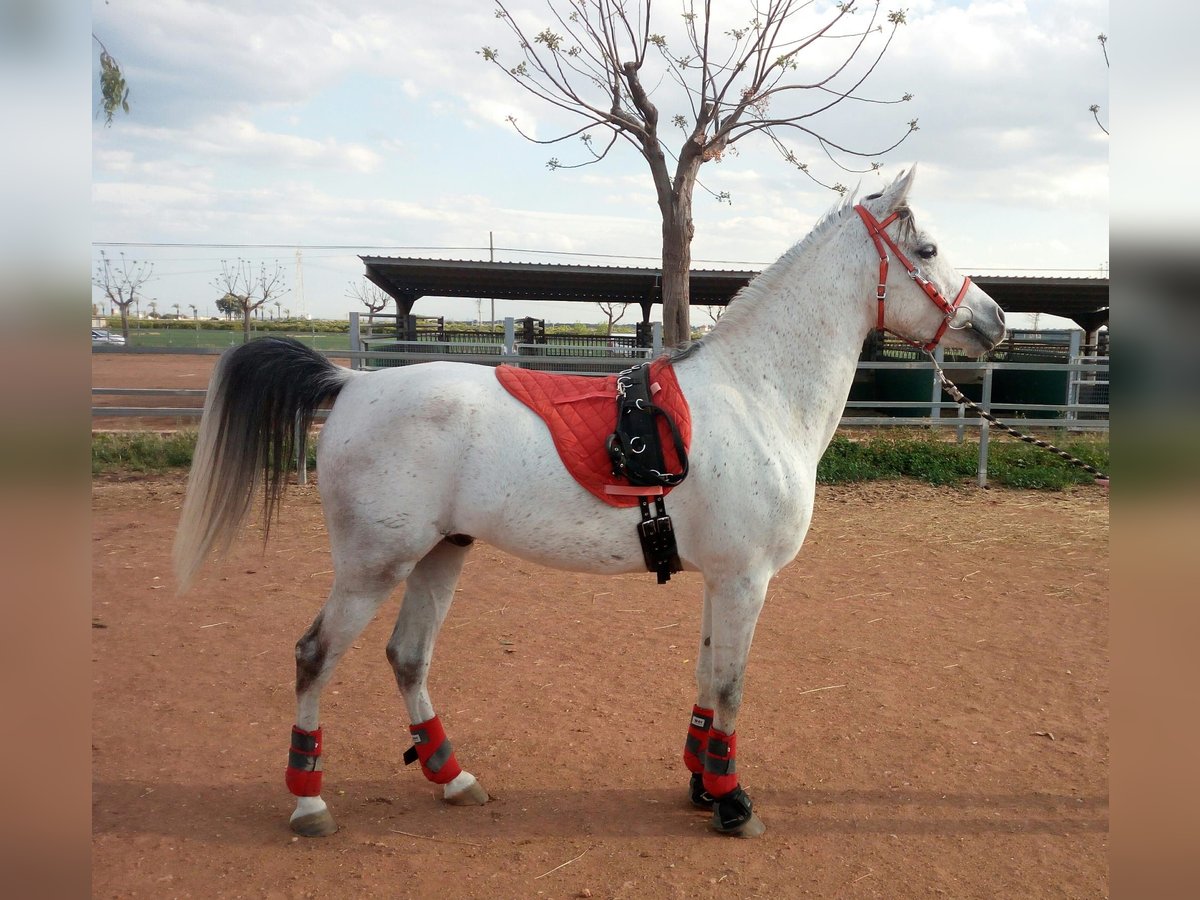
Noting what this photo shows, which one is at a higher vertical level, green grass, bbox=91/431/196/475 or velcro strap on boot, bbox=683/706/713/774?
green grass, bbox=91/431/196/475

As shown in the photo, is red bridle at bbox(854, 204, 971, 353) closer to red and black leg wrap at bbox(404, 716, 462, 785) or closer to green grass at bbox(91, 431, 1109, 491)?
red and black leg wrap at bbox(404, 716, 462, 785)

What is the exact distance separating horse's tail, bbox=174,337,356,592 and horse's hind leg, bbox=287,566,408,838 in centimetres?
41

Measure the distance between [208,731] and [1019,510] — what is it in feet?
23.8

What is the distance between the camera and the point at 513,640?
14.3 ft

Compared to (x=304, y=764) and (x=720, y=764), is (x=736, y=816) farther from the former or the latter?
(x=304, y=764)

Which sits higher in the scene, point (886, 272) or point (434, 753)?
point (886, 272)

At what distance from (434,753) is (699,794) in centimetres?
96

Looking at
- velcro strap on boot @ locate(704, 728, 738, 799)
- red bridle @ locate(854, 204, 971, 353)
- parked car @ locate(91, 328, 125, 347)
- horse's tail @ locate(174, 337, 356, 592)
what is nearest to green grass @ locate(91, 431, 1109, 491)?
parked car @ locate(91, 328, 125, 347)

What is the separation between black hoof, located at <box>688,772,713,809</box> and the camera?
111 inches

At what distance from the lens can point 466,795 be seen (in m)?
2.81

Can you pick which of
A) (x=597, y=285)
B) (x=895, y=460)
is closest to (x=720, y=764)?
(x=895, y=460)

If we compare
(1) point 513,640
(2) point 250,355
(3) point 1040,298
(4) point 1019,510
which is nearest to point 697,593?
(1) point 513,640

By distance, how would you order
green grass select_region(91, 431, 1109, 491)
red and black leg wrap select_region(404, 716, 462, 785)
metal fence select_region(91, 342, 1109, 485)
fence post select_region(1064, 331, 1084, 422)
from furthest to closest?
fence post select_region(1064, 331, 1084, 422) < green grass select_region(91, 431, 1109, 491) < metal fence select_region(91, 342, 1109, 485) < red and black leg wrap select_region(404, 716, 462, 785)
